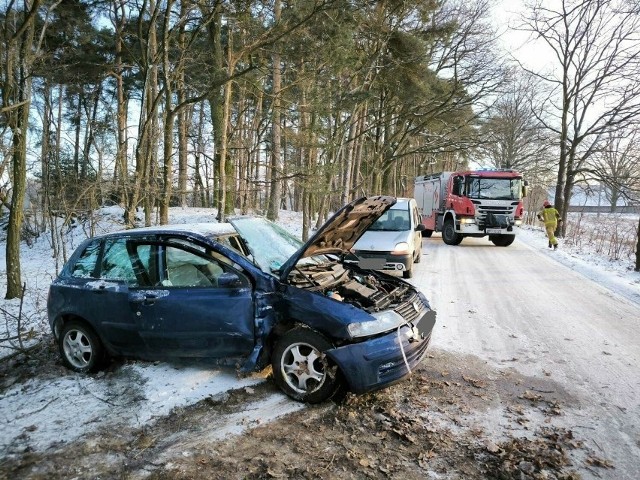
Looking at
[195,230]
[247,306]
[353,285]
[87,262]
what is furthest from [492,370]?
[87,262]

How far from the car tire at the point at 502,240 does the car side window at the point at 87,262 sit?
48.2 feet

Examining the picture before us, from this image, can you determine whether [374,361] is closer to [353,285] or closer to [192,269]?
[353,285]

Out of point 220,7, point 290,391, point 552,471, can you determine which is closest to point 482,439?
point 552,471

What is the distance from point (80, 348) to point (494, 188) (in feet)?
47.7

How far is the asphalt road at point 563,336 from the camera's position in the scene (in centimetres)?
343

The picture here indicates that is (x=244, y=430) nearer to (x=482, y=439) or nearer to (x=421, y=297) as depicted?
(x=482, y=439)

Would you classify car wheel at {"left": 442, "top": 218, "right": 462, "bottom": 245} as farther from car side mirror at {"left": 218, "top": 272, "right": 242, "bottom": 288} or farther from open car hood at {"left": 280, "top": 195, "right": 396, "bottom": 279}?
car side mirror at {"left": 218, "top": 272, "right": 242, "bottom": 288}

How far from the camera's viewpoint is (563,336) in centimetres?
555

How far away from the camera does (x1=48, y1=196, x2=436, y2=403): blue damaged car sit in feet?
11.7

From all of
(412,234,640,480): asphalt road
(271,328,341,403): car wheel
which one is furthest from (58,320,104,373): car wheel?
(412,234,640,480): asphalt road

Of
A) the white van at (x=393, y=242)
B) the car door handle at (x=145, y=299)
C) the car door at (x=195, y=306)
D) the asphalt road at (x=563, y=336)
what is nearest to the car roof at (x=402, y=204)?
the white van at (x=393, y=242)

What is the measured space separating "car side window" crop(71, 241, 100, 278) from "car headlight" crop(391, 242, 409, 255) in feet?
18.9

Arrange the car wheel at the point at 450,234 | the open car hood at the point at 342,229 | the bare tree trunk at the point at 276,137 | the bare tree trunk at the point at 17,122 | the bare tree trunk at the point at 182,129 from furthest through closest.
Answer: the car wheel at the point at 450,234 → the bare tree trunk at the point at 182,129 → the bare tree trunk at the point at 276,137 → the bare tree trunk at the point at 17,122 → the open car hood at the point at 342,229

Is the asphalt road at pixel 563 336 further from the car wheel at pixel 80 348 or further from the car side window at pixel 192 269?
the car wheel at pixel 80 348
